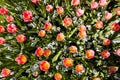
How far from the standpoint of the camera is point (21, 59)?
3.40m

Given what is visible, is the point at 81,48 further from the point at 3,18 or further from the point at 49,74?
the point at 3,18

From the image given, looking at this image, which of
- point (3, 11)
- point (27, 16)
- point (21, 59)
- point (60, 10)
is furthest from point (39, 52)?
point (3, 11)

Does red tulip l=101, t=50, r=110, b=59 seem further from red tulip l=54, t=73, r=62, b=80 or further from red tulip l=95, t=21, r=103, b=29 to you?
red tulip l=54, t=73, r=62, b=80

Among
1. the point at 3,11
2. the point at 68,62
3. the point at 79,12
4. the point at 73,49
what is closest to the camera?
the point at 68,62

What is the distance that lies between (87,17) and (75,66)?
0.58m

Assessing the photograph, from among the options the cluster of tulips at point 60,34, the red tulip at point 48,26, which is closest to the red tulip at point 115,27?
the cluster of tulips at point 60,34

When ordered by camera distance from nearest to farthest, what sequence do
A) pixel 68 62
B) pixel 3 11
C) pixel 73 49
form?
pixel 68 62 < pixel 73 49 < pixel 3 11

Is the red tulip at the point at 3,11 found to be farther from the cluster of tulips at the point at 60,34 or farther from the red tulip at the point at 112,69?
the red tulip at the point at 112,69

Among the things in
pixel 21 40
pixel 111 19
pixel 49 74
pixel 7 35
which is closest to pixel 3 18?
pixel 7 35

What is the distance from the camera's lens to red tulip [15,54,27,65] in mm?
3379

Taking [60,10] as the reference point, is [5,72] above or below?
below

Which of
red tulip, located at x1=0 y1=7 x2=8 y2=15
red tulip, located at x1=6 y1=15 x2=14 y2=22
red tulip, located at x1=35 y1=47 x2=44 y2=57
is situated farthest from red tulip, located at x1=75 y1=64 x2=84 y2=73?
red tulip, located at x1=0 y1=7 x2=8 y2=15

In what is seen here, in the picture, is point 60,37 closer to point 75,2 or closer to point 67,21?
point 67,21

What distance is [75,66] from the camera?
11.4 feet
